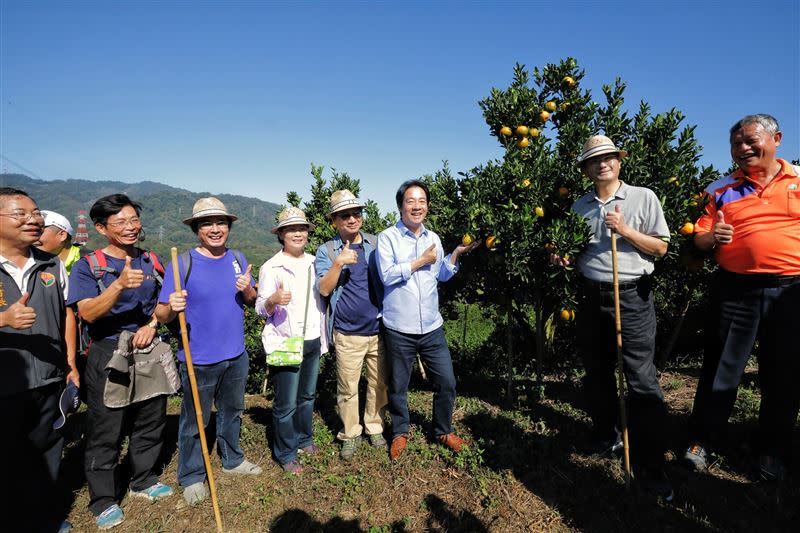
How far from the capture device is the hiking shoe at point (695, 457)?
3744mm

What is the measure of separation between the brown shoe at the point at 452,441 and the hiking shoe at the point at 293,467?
A: 1.47m

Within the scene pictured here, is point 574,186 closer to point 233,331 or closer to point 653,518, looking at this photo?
point 653,518

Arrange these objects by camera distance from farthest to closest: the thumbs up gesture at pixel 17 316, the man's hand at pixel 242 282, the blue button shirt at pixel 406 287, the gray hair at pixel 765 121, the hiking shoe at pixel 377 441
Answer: the hiking shoe at pixel 377 441 → the blue button shirt at pixel 406 287 → the man's hand at pixel 242 282 → the gray hair at pixel 765 121 → the thumbs up gesture at pixel 17 316

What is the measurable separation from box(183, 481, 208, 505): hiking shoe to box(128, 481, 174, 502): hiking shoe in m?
0.23

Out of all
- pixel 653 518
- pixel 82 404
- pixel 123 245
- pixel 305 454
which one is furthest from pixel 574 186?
pixel 82 404

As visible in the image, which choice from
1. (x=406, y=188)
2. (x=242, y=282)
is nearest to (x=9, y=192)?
(x=242, y=282)

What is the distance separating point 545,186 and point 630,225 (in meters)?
1.03

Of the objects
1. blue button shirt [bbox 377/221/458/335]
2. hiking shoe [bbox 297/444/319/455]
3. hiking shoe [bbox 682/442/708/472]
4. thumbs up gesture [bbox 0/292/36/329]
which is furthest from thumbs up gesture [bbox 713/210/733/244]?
thumbs up gesture [bbox 0/292/36/329]

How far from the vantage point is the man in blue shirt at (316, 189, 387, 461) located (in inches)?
161

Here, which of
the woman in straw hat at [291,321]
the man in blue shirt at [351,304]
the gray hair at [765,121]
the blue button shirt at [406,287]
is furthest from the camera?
the man in blue shirt at [351,304]

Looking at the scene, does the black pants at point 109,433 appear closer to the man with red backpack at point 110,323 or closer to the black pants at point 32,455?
the man with red backpack at point 110,323

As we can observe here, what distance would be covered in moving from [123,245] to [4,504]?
2.11 metres

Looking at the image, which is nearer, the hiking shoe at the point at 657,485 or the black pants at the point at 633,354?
the hiking shoe at the point at 657,485

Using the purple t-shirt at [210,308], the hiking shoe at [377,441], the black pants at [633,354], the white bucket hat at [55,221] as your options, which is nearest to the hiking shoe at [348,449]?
the hiking shoe at [377,441]
